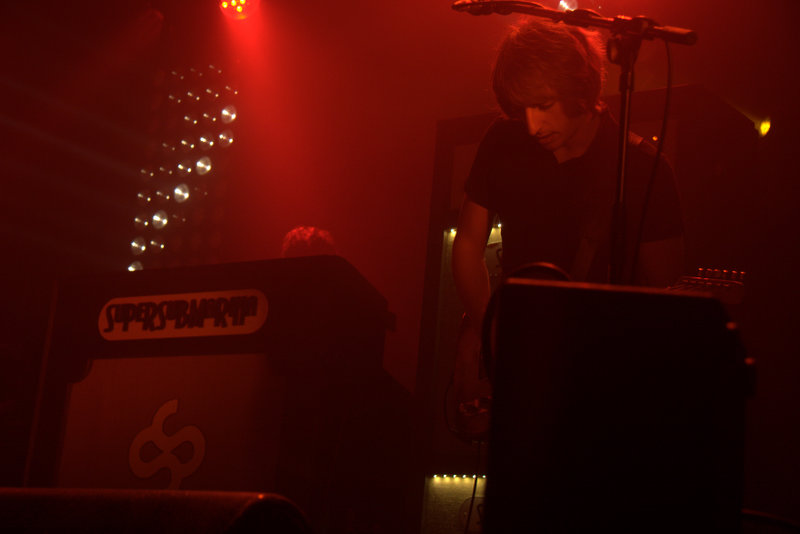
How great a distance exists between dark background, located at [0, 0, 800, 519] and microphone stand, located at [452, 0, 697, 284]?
1684 millimetres

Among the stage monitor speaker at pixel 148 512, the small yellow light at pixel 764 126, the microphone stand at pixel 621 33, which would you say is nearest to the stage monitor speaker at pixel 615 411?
the stage monitor speaker at pixel 148 512

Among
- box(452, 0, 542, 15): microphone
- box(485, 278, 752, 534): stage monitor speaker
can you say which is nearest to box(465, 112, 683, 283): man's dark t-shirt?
box(452, 0, 542, 15): microphone

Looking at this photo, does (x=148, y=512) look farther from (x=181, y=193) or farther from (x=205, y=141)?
(x=205, y=141)

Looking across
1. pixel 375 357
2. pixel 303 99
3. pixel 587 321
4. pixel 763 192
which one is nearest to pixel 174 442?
pixel 375 357

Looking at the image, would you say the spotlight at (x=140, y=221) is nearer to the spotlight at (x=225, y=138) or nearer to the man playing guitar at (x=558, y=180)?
the spotlight at (x=225, y=138)

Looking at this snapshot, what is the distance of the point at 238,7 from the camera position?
4.99 m

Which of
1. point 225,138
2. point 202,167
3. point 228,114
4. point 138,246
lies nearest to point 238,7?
point 228,114

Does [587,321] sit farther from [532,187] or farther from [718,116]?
[718,116]

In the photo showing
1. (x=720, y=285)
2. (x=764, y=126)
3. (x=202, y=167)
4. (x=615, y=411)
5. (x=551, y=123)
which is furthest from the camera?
(x=202, y=167)

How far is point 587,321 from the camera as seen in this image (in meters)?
0.81

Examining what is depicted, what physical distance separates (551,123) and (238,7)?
3620 millimetres

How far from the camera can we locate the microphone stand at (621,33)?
149 centimetres

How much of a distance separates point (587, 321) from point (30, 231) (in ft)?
13.3

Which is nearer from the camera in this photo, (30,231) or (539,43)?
(539,43)
